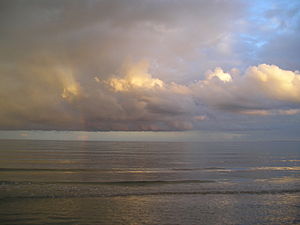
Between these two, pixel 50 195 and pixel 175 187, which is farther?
pixel 175 187

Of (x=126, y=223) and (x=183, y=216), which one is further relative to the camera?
(x=183, y=216)

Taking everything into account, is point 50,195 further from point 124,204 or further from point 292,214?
point 292,214

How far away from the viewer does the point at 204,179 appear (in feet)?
130

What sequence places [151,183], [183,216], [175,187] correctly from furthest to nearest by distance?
[151,183]
[175,187]
[183,216]

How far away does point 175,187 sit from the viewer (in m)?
33.1

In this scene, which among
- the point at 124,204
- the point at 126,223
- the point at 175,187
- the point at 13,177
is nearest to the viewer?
the point at 126,223

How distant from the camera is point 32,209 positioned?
878 inches

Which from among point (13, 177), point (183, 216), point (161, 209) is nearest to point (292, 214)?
point (183, 216)

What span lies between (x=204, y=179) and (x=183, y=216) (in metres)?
19.6

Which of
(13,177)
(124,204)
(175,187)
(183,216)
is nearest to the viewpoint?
(183,216)

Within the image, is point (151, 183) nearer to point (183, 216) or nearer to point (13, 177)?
point (183, 216)

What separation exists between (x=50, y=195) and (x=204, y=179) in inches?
870

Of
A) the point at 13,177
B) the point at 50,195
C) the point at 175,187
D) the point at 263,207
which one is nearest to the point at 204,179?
the point at 175,187

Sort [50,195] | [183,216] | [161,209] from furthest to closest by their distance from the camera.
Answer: [50,195]
[161,209]
[183,216]
